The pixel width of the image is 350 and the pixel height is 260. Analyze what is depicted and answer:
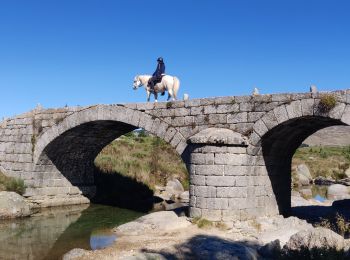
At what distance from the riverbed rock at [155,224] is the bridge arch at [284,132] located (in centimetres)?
310

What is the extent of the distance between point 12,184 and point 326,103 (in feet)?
42.7

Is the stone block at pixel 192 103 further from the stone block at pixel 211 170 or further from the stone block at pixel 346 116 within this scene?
the stone block at pixel 346 116

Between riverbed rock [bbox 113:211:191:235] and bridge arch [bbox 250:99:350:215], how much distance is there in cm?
310

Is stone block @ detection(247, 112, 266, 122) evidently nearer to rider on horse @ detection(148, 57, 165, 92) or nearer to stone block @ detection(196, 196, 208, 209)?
stone block @ detection(196, 196, 208, 209)

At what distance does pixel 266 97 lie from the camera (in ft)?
39.4

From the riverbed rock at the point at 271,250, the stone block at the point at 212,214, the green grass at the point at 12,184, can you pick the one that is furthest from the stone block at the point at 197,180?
the green grass at the point at 12,184

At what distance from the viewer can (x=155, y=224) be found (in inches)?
476

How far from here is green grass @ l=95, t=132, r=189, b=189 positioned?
2227 centimetres

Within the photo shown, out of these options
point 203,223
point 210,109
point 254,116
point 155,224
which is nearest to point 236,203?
point 203,223

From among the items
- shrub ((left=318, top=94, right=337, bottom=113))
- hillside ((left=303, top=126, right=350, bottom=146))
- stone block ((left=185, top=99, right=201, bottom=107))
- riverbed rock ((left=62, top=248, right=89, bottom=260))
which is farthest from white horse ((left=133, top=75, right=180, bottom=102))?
hillside ((left=303, top=126, right=350, bottom=146))

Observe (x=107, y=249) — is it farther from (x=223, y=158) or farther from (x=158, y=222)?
(x=223, y=158)

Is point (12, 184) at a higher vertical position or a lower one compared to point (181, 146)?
lower

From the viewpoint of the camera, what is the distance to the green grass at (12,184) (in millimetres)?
17219

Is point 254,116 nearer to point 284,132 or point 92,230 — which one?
point 284,132
